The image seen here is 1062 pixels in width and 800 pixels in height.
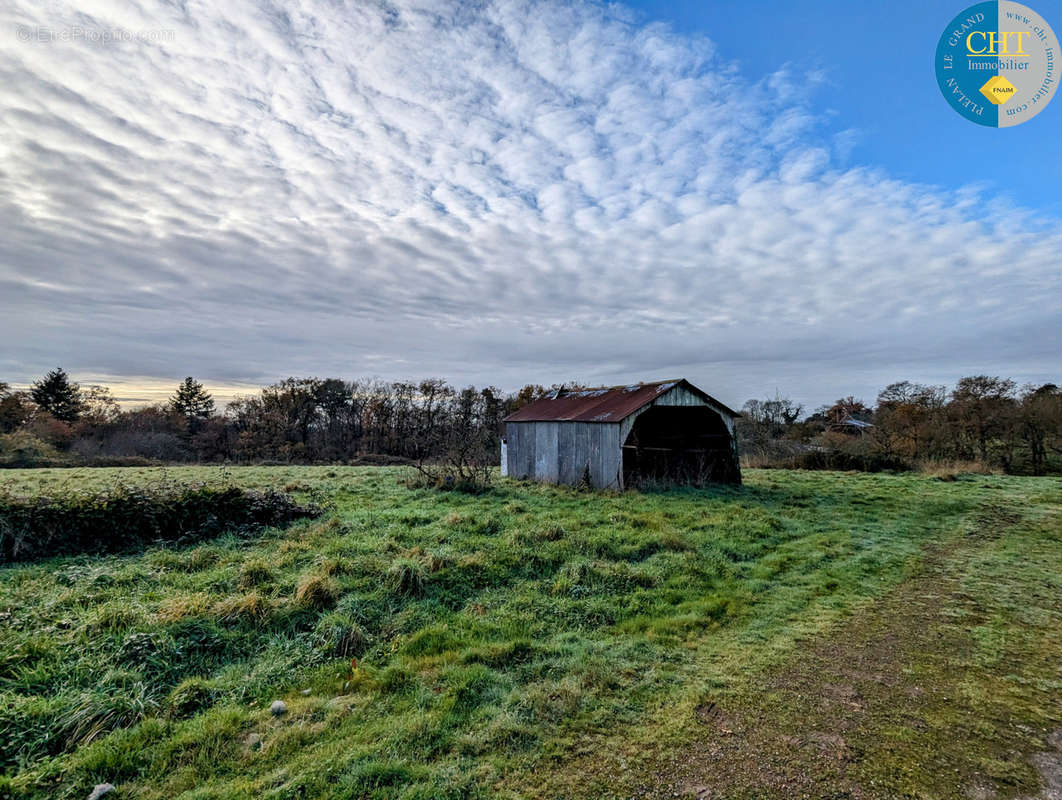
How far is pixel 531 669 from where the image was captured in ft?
15.4

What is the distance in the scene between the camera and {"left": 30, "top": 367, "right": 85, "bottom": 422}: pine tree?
126 ft

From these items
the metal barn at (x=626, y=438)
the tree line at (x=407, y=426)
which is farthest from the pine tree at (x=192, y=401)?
the metal barn at (x=626, y=438)

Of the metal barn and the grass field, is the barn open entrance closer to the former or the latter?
the metal barn

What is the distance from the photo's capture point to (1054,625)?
5.69 meters

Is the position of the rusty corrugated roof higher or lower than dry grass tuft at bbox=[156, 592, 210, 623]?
Result: higher

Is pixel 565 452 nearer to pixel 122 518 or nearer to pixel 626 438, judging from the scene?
pixel 626 438

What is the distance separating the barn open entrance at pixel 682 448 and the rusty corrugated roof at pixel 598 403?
78 centimetres

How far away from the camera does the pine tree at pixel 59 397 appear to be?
3844 centimetres

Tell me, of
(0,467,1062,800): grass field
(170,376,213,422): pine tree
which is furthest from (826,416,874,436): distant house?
(170,376,213,422): pine tree

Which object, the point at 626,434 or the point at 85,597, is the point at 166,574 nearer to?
the point at 85,597

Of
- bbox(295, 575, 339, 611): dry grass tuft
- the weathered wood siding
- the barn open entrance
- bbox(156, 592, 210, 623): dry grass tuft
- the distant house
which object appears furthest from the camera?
the distant house

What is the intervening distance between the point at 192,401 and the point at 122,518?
1727 inches

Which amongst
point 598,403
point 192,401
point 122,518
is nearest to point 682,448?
point 598,403

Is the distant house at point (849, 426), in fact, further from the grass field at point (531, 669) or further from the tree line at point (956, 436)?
the grass field at point (531, 669)
